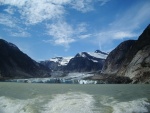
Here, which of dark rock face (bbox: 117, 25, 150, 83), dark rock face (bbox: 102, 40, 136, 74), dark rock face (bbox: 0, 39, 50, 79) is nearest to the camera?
dark rock face (bbox: 117, 25, 150, 83)

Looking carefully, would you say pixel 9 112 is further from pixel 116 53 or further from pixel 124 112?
pixel 116 53

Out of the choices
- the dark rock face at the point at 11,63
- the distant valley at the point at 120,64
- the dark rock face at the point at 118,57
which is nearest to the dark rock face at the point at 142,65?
the distant valley at the point at 120,64

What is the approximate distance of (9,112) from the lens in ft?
64.8

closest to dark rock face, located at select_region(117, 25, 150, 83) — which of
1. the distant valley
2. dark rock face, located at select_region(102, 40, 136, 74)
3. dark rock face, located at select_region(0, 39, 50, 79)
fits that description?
the distant valley

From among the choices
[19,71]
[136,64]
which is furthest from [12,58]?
[136,64]

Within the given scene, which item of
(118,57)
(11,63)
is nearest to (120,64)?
(118,57)

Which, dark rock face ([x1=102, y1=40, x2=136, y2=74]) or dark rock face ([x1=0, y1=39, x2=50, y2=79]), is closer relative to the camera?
dark rock face ([x1=0, y1=39, x2=50, y2=79])

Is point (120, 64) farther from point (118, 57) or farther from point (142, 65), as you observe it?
point (142, 65)

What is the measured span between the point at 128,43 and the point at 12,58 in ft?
307

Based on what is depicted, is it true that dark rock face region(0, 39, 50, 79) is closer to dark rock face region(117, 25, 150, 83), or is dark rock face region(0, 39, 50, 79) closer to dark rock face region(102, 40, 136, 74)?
dark rock face region(102, 40, 136, 74)

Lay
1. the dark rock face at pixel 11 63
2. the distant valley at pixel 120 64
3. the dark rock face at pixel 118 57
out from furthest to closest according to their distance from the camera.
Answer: the dark rock face at pixel 118 57, the dark rock face at pixel 11 63, the distant valley at pixel 120 64

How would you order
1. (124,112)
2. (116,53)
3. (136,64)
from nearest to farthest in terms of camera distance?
(124,112)
(136,64)
(116,53)

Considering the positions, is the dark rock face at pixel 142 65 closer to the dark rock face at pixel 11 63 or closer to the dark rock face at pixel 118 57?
the dark rock face at pixel 118 57

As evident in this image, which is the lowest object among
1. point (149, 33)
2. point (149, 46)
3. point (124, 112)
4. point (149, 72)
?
point (124, 112)
